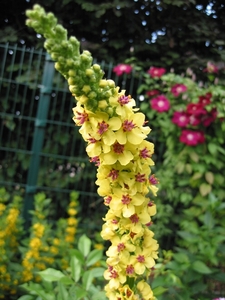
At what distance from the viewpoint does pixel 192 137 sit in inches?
115

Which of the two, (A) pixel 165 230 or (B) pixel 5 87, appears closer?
(A) pixel 165 230

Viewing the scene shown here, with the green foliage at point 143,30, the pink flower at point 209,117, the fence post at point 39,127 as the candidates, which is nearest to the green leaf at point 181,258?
the pink flower at point 209,117

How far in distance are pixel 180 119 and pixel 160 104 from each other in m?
A: 0.23

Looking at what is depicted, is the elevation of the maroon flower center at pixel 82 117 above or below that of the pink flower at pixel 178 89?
below

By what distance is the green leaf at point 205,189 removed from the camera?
2.95 meters

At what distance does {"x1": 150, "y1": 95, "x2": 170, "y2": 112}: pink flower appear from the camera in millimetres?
3062

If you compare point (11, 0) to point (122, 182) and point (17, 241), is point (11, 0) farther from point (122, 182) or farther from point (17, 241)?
point (122, 182)

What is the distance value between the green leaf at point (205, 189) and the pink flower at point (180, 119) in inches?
18.9

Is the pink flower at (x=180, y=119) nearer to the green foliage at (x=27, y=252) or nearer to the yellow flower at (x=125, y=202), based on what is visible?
the green foliage at (x=27, y=252)

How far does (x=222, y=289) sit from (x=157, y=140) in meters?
1.33

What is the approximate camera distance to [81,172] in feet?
11.9

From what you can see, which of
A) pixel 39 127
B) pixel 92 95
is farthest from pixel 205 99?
pixel 92 95

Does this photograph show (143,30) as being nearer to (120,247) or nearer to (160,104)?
(160,104)

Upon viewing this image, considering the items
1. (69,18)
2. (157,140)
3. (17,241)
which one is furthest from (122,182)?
(69,18)
